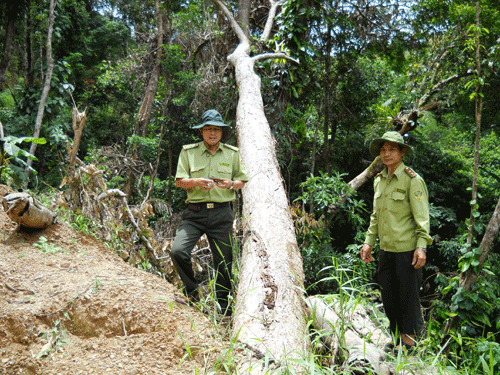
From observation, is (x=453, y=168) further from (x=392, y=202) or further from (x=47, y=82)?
(x=47, y=82)

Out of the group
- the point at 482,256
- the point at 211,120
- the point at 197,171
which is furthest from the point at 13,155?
the point at 482,256

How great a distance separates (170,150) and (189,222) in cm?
700

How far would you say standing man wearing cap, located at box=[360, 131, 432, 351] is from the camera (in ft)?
9.51

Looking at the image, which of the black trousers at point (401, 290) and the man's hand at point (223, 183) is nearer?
the black trousers at point (401, 290)

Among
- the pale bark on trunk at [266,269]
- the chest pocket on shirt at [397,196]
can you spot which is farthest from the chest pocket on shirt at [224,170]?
the chest pocket on shirt at [397,196]

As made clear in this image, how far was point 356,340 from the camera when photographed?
2574mm

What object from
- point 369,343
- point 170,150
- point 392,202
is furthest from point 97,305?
point 170,150

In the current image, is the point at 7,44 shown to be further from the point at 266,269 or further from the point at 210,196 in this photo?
the point at 266,269

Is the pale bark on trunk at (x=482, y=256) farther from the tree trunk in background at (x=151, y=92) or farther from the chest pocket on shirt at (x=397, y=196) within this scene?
the tree trunk in background at (x=151, y=92)

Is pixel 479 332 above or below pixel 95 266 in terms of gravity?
below

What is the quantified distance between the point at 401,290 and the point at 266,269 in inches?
44.3

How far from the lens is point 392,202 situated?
9.96ft

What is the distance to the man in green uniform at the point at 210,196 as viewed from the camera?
3.11 meters

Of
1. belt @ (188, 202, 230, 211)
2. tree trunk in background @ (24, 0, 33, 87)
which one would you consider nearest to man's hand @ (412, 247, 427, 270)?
belt @ (188, 202, 230, 211)
